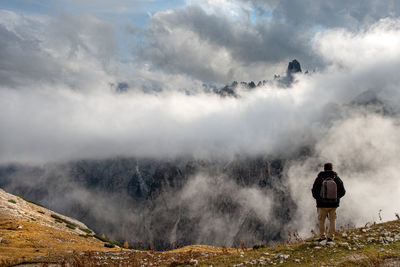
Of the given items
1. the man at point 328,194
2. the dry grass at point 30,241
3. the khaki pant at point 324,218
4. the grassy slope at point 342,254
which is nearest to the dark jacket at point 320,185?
the man at point 328,194

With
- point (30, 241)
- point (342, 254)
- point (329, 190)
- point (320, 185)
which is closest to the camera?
point (342, 254)

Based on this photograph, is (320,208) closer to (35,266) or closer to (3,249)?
(35,266)

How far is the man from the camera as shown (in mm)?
17609

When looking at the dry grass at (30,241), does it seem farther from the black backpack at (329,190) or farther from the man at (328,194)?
the black backpack at (329,190)

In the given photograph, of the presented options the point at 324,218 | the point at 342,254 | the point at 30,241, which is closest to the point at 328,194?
the point at 324,218

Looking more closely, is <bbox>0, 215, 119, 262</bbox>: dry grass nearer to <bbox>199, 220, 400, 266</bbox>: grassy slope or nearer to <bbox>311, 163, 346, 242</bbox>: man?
<bbox>199, 220, 400, 266</bbox>: grassy slope

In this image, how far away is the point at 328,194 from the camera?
17.6 metres

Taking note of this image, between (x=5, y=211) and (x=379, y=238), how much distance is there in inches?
2136

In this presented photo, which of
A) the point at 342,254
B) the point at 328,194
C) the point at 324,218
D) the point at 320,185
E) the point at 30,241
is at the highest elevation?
the point at 320,185

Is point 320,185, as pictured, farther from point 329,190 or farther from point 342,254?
point 342,254

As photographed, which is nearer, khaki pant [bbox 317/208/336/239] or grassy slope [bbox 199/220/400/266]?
grassy slope [bbox 199/220/400/266]

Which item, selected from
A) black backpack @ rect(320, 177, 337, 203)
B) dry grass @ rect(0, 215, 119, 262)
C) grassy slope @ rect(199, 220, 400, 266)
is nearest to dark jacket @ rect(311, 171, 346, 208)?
black backpack @ rect(320, 177, 337, 203)

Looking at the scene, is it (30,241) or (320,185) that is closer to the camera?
(320,185)

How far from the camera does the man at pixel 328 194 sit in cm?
1761
